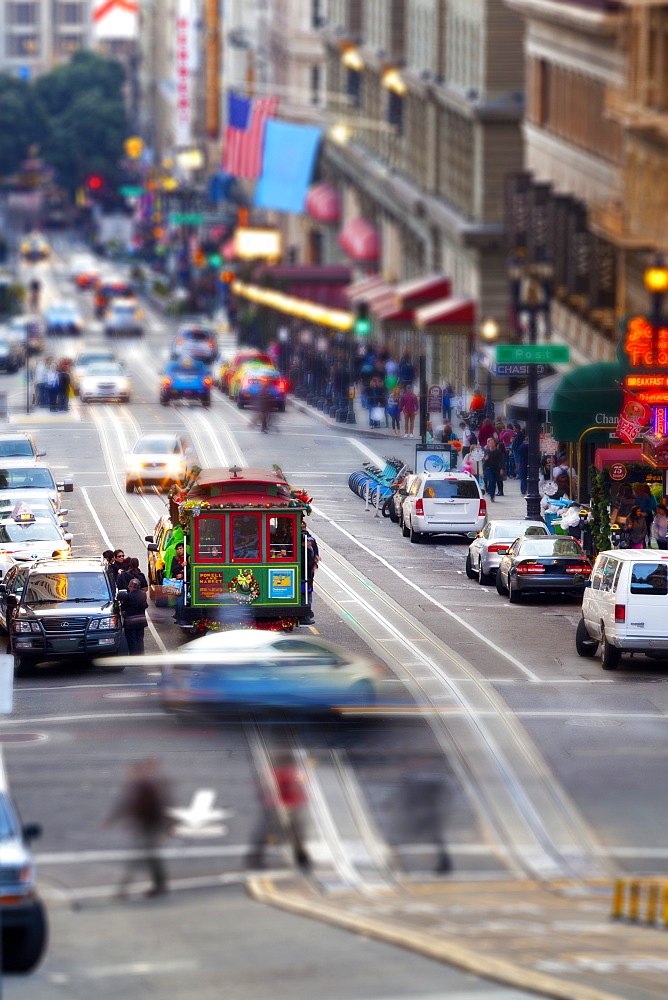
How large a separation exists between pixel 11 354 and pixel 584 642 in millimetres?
63715

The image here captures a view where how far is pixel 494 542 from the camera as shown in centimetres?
4369

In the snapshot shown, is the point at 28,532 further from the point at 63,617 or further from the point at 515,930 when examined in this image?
the point at 515,930

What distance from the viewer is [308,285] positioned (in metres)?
115

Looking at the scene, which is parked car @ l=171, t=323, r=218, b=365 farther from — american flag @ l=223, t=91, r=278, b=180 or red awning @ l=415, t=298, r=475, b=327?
red awning @ l=415, t=298, r=475, b=327

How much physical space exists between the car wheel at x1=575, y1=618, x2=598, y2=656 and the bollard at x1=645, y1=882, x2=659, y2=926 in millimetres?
14405

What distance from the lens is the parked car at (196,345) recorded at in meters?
96.8

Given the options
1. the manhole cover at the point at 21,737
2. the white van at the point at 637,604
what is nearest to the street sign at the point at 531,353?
the white van at the point at 637,604

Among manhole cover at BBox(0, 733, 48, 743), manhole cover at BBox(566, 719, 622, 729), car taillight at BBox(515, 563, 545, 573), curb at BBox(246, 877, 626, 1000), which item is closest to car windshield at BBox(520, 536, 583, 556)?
car taillight at BBox(515, 563, 545, 573)

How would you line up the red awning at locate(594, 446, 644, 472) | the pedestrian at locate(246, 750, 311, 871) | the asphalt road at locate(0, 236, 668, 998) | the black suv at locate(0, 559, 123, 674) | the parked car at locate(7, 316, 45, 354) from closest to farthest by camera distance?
the asphalt road at locate(0, 236, 668, 998) → the pedestrian at locate(246, 750, 311, 871) → the black suv at locate(0, 559, 123, 674) → the red awning at locate(594, 446, 644, 472) → the parked car at locate(7, 316, 45, 354)

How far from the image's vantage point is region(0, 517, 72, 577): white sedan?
133 ft

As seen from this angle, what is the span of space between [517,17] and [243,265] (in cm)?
4699

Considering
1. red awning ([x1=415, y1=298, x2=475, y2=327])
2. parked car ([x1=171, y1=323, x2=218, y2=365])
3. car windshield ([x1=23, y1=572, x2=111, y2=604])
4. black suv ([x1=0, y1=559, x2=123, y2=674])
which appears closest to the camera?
black suv ([x1=0, y1=559, x2=123, y2=674])

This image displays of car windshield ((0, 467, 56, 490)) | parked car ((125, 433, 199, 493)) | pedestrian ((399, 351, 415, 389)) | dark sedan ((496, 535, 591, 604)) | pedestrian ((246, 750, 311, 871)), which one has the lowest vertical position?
pedestrian ((399, 351, 415, 389))

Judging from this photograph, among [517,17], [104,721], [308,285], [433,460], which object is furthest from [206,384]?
[104,721]
